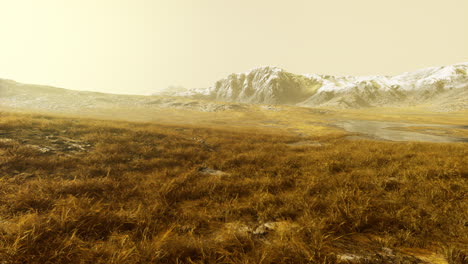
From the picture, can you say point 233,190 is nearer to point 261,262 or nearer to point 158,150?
point 261,262

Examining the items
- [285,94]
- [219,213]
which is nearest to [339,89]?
[285,94]

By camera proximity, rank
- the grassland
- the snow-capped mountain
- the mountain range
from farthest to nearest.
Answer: the snow-capped mountain, the mountain range, the grassland

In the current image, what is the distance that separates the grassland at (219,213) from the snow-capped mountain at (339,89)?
101m

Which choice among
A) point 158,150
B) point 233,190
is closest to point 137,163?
point 158,150

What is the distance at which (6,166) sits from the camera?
4.26 metres

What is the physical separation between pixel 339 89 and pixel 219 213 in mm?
131008

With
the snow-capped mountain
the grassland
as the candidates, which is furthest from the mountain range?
the grassland

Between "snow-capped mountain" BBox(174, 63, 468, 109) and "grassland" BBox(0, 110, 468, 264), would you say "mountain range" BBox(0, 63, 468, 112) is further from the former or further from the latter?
"grassland" BBox(0, 110, 468, 264)

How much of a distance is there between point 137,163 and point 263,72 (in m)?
137

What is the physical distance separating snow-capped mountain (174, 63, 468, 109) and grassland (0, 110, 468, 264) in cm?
10125

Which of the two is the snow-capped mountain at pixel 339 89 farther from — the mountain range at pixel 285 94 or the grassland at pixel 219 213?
the grassland at pixel 219 213

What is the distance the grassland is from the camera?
2145 mm

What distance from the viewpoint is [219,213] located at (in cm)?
319

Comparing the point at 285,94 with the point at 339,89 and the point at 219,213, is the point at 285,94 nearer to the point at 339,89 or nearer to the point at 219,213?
the point at 339,89
